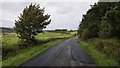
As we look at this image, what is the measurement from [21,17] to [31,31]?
407 centimetres

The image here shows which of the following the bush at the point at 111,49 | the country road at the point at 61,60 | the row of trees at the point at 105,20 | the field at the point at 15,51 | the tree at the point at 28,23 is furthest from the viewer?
the tree at the point at 28,23

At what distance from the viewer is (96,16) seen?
23.4 m

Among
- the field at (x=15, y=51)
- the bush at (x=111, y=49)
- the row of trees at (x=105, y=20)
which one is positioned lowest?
the field at (x=15, y=51)

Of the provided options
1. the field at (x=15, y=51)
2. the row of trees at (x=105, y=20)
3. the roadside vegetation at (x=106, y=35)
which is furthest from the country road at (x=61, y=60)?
the row of trees at (x=105, y=20)

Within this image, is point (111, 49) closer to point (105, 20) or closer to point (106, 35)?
point (106, 35)

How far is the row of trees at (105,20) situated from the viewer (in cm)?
1117

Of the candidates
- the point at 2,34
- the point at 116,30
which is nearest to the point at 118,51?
the point at 116,30

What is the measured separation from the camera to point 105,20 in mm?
13031

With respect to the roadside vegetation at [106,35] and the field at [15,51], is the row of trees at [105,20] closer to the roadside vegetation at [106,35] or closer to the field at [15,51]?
the roadside vegetation at [106,35]

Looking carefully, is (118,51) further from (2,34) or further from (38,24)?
(38,24)

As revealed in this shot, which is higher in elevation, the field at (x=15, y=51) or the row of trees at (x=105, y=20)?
the row of trees at (x=105, y=20)

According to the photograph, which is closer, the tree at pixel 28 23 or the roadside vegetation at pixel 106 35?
the roadside vegetation at pixel 106 35

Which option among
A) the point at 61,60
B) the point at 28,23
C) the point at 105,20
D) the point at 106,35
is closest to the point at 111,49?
the point at 61,60

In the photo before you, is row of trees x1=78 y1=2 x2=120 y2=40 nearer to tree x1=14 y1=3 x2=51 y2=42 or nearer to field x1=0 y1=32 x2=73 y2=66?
field x1=0 y1=32 x2=73 y2=66
